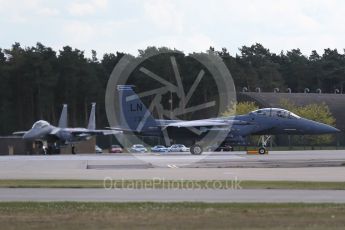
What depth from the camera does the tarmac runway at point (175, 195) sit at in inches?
693

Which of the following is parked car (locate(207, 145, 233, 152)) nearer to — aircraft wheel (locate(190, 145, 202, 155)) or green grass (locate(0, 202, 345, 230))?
aircraft wheel (locate(190, 145, 202, 155))

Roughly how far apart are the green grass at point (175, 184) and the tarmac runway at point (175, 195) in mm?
1189

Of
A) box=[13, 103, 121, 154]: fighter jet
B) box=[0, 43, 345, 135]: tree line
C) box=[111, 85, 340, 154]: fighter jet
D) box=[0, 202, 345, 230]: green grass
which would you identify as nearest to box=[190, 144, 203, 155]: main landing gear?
box=[111, 85, 340, 154]: fighter jet

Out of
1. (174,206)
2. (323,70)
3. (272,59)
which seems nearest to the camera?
(174,206)

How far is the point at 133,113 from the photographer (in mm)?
48500

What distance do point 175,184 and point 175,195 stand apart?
352 cm

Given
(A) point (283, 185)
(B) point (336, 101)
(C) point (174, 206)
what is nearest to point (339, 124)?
(B) point (336, 101)

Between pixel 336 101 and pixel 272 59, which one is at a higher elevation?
pixel 272 59

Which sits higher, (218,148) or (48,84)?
(48,84)

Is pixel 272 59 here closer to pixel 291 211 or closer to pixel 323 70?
pixel 323 70

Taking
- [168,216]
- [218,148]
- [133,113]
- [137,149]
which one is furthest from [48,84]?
[168,216]

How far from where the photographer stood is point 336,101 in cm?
10800

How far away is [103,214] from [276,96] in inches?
3633

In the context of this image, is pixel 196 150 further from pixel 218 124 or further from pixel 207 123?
pixel 218 124
